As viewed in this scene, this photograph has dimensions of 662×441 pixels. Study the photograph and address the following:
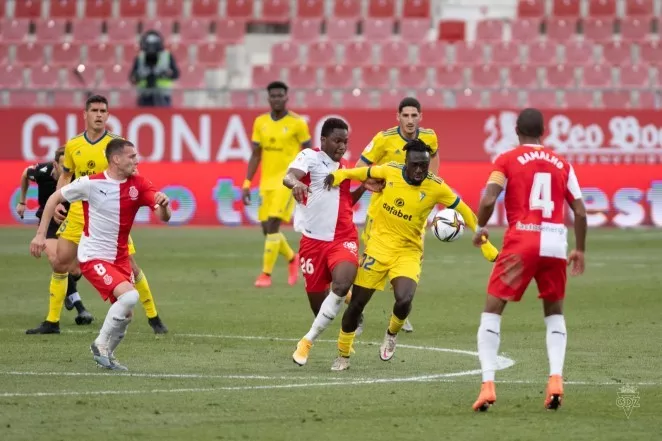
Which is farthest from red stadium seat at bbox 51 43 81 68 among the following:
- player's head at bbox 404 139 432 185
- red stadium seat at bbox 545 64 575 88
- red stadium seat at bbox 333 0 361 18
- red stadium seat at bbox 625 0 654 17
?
player's head at bbox 404 139 432 185

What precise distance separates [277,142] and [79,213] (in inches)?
232

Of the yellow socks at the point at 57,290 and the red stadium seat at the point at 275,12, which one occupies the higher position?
the red stadium seat at the point at 275,12

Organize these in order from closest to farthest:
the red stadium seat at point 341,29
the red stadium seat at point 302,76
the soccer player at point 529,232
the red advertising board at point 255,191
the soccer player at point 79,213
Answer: the soccer player at point 529,232 < the soccer player at point 79,213 < the red advertising board at point 255,191 < the red stadium seat at point 302,76 < the red stadium seat at point 341,29

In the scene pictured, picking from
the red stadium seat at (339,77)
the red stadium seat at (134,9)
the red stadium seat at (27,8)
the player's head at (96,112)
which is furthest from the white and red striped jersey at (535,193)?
the red stadium seat at (27,8)

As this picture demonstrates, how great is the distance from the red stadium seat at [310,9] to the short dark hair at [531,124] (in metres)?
24.1

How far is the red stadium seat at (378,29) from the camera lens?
32000mm

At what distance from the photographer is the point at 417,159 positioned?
35.9 feet

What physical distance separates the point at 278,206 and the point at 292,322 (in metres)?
Answer: 3.70

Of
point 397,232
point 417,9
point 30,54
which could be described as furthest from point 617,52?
point 397,232

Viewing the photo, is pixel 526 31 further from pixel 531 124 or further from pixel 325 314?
pixel 531 124

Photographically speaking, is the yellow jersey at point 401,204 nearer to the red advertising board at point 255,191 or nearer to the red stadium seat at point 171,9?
the red advertising board at point 255,191

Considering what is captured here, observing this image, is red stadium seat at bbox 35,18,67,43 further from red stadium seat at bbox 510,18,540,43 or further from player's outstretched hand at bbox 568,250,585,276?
player's outstretched hand at bbox 568,250,585,276

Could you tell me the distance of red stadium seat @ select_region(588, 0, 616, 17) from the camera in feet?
106

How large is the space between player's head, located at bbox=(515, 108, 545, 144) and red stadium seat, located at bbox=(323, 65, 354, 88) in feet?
69.2
